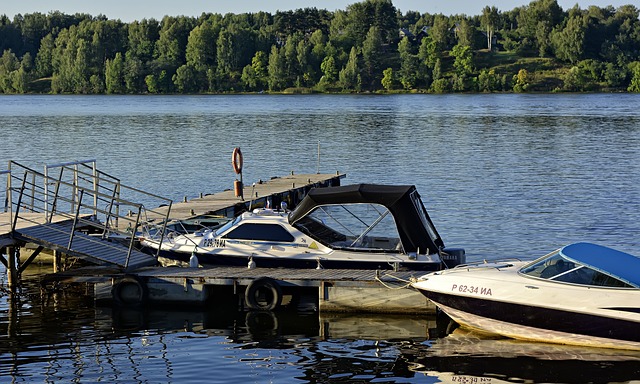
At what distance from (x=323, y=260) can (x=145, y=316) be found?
15.5 ft

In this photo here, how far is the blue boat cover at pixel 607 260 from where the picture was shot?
2166cm

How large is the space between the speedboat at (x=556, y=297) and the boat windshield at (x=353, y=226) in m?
3.64

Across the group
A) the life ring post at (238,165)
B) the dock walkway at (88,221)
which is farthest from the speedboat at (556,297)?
the life ring post at (238,165)

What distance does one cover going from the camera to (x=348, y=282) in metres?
25.4

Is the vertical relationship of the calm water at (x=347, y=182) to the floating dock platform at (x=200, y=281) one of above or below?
below

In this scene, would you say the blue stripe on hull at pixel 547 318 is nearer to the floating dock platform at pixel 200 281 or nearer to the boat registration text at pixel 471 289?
the boat registration text at pixel 471 289

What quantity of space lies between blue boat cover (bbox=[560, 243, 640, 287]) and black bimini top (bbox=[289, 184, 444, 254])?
5060 mm

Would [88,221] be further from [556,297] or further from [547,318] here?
[556,297]

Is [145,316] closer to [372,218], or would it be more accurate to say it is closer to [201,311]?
[201,311]

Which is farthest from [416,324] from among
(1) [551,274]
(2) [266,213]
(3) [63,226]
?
(3) [63,226]

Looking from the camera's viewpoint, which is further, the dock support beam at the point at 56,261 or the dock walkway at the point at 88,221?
the dock support beam at the point at 56,261

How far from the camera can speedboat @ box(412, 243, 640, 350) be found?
70.9ft

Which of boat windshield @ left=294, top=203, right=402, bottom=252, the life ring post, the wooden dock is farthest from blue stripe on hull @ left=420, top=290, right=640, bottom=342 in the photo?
the life ring post

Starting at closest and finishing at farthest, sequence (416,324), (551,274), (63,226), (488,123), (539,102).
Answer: (551,274)
(416,324)
(63,226)
(488,123)
(539,102)
